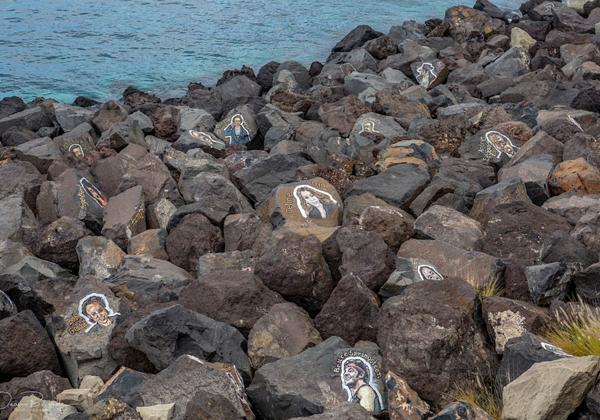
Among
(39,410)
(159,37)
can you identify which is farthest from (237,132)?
(159,37)

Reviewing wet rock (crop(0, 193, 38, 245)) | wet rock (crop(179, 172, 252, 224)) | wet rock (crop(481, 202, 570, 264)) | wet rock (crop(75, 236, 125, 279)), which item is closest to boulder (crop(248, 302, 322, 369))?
wet rock (crop(481, 202, 570, 264))

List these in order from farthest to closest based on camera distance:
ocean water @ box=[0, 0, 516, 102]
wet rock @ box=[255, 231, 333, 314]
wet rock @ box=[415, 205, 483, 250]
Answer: ocean water @ box=[0, 0, 516, 102], wet rock @ box=[415, 205, 483, 250], wet rock @ box=[255, 231, 333, 314]

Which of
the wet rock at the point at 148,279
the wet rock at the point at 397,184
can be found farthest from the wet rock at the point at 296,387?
the wet rock at the point at 397,184

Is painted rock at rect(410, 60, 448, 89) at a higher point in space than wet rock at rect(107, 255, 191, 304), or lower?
lower

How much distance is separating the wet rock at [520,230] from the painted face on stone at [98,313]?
2.60 metres

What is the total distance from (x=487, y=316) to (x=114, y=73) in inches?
440

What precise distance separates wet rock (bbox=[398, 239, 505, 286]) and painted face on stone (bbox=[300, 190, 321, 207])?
3.61ft

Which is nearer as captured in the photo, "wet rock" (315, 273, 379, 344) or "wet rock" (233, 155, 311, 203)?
"wet rock" (315, 273, 379, 344)

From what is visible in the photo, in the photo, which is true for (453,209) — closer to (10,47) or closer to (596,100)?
(596,100)

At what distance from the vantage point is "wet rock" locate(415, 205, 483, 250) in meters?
5.43

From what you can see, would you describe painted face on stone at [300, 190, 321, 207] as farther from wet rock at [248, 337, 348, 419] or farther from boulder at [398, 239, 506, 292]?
wet rock at [248, 337, 348, 419]

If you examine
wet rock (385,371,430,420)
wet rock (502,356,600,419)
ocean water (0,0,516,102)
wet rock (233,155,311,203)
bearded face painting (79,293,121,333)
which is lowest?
ocean water (0,0,516,102)

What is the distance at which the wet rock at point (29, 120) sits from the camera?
950cm

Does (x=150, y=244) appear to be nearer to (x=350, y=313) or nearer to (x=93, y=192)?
(x=93, y=192)
